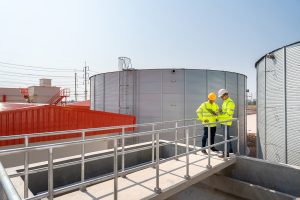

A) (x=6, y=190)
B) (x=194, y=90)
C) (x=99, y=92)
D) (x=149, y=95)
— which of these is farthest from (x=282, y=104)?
(x=99, y=92)

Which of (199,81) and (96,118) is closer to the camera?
(96,118)

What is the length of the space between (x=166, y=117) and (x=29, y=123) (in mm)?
7698

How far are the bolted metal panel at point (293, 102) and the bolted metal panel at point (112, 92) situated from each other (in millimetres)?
10183

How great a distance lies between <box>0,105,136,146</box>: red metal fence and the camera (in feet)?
25.3

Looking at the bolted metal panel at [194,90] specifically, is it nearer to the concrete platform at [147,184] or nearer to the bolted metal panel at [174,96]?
the bolted metal panel at [174,96]

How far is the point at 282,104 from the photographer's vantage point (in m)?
8.23

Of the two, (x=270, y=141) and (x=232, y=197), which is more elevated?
(x=270, y=141)

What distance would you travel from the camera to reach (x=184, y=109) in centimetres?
1323

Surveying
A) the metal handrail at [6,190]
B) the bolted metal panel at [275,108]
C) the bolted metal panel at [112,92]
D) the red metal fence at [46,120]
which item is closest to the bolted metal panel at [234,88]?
the bolted metal panel at [275,108]

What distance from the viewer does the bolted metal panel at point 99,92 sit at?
16531 mm

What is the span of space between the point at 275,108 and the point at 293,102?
117 centimetres

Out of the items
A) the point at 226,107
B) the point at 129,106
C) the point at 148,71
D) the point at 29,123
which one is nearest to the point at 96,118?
the point at 29,123

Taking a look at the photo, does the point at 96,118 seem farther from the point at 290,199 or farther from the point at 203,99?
the point at 290,199

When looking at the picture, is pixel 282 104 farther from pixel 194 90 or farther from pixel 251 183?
pixel 194 90
